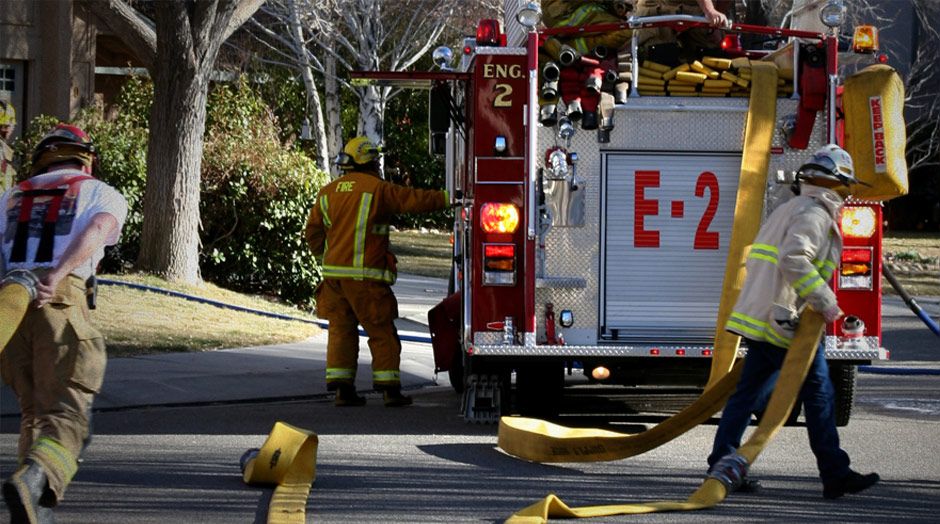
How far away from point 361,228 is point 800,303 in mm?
3904

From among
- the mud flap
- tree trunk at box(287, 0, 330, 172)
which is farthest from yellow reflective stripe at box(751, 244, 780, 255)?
tree trunk at box(287, 0, 330, 172)

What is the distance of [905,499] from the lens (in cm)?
759

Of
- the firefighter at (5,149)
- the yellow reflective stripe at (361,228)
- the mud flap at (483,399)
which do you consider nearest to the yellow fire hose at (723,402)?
the mud flap at (483,399)

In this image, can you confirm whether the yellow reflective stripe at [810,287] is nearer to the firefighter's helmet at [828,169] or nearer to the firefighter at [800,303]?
the firefighter at [800,303]

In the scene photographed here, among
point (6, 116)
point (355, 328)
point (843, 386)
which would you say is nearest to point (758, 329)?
point (843, 386)

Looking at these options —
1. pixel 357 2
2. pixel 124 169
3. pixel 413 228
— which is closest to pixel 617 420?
pixel 124 169

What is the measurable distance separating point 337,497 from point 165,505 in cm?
81

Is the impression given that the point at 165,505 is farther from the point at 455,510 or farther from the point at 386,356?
the point at 386,356

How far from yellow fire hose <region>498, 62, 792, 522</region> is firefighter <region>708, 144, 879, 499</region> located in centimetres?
13

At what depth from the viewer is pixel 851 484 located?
7434 millimetres

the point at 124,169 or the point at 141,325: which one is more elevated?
the point at 124,169

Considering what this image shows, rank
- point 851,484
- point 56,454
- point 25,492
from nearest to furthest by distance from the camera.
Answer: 1. point 25,492
2. point 56,454
3. point 851,484

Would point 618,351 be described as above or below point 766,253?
below

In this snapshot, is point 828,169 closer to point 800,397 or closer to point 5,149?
point 800,397
